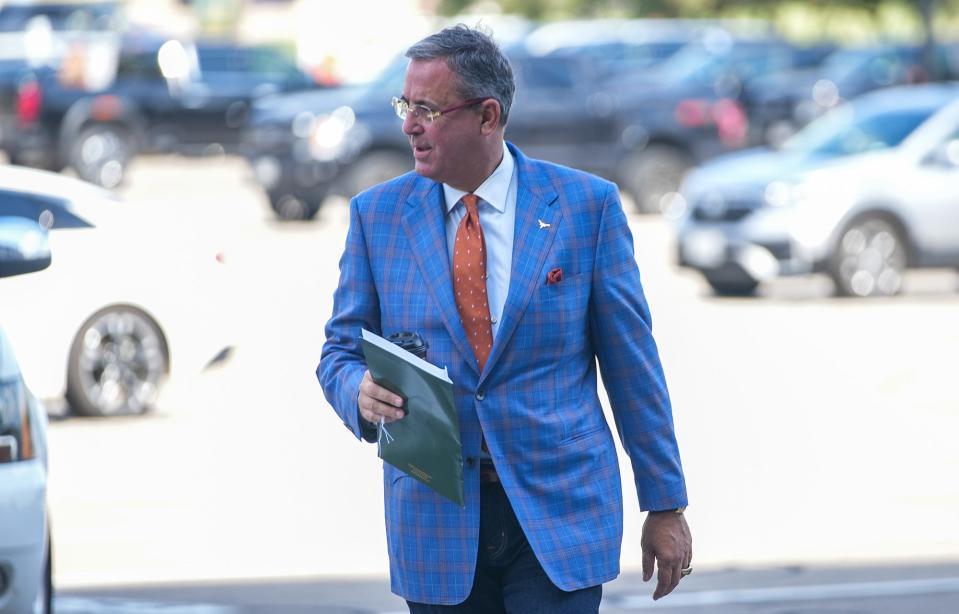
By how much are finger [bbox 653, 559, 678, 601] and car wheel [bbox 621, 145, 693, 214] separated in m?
20.6

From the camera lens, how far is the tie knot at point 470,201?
384 cm

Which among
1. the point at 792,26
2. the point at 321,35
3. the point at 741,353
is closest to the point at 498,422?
the point at 741,353

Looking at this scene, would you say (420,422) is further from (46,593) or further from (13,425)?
(46,593)

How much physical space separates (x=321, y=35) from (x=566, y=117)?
46745 millimetres

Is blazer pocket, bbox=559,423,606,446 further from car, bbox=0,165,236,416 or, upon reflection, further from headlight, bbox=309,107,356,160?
headlight, bbox=309,107,356,160

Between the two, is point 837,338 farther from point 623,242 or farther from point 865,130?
point 623,242

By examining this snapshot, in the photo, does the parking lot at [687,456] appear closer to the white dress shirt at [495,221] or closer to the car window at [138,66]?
the white dress shirt at [495,221]

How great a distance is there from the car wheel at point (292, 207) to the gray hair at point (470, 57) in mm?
18932

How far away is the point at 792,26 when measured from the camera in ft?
173

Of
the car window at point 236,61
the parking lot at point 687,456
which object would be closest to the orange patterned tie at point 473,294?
the parking lot at point 687,456

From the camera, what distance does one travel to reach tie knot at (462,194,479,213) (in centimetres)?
384

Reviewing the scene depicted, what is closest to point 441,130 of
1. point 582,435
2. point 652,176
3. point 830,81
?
point 582,435

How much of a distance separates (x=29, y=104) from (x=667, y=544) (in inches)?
954

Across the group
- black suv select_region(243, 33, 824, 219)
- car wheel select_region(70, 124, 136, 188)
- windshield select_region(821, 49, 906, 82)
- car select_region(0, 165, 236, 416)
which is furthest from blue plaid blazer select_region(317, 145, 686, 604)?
windshield select_region(821, 49, 906, 82)
